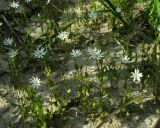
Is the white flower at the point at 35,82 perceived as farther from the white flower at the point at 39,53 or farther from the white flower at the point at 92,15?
the white flower at the point at 92,15

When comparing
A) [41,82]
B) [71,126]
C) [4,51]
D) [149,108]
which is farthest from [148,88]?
[4,51]

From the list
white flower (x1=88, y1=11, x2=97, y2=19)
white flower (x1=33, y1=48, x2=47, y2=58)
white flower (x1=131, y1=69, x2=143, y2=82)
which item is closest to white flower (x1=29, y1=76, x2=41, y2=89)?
white flower (x1=33, y1=48, x2=47, y2=58)

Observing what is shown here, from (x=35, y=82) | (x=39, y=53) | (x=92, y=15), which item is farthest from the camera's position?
(x=92, y=15)

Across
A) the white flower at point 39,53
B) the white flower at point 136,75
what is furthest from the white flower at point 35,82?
the white flower at point 136,75

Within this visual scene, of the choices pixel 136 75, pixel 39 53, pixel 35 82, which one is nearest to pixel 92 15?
pixel 39 53

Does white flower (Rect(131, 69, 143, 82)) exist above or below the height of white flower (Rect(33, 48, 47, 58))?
below

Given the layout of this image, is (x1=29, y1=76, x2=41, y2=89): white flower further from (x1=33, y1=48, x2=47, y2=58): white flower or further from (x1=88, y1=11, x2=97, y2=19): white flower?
(x1=88, y1=11, x2=97, y2=19): white flower

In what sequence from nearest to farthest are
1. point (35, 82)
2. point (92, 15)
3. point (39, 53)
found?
point (35, 82)
point (39, 53)
point (92, 15)

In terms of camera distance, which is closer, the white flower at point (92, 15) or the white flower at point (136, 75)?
the white flower at point (136, 75)

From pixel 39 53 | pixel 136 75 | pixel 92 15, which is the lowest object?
pixel 136 75

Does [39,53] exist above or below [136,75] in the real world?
above

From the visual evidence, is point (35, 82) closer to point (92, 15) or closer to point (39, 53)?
point (39, 53)
